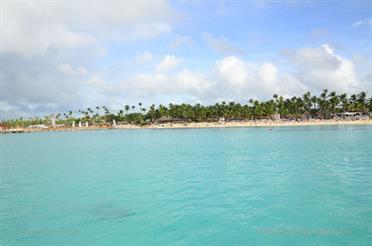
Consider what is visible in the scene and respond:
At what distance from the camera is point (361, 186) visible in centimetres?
2673

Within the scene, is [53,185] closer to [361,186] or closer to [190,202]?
[190,202]

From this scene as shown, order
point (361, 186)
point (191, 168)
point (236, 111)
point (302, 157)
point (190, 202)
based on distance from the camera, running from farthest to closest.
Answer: point (236, 111) → point (302, 157) → point (191, 168) → point (361, 186) → point (190, 202)

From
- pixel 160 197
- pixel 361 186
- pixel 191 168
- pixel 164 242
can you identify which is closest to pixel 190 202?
pixel 160 197

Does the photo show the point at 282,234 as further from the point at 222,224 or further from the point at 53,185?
the point at 53,185

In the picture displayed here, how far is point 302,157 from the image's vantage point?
47.1 metres

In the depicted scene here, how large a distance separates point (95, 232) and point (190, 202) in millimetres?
7349

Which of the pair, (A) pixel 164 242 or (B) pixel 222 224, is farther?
(B) pixel 222 224

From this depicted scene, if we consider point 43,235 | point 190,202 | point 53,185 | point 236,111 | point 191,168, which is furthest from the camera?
point 236,111

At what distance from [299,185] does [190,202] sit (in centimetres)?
970

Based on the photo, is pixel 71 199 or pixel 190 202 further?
pixel 71 199

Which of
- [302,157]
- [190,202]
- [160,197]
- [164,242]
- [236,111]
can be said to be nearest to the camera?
[164,242]

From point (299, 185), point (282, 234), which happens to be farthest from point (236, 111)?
point (282, 234)

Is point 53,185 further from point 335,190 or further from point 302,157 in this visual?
point 302,157

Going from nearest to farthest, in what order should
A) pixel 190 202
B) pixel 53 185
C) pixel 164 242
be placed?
1. pixel 164 242
2. pixel 190 202
3. pixel 53 185
